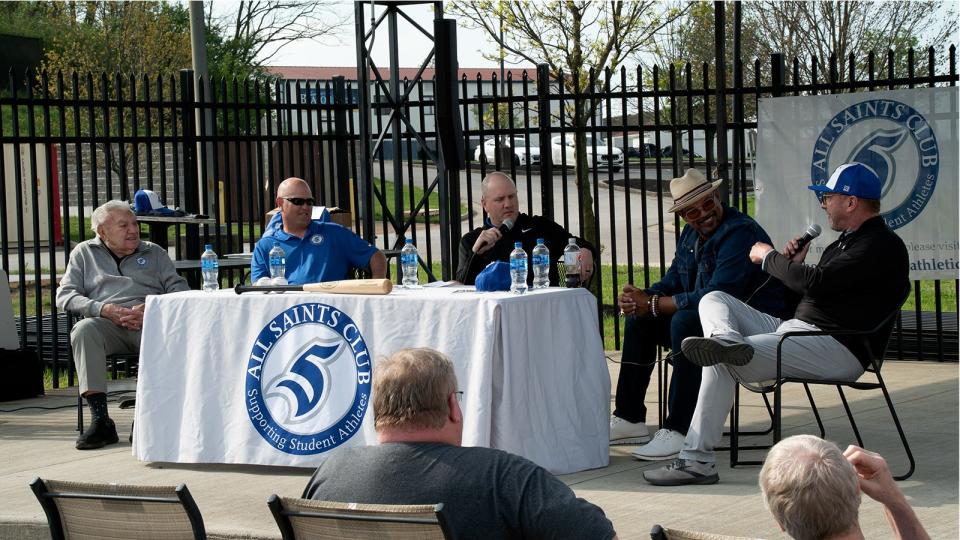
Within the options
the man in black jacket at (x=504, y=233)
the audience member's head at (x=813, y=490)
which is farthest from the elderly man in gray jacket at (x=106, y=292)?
the audience member's head at (x=813, y=490)

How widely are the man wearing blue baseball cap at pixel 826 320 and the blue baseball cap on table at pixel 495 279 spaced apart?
3.22 feet

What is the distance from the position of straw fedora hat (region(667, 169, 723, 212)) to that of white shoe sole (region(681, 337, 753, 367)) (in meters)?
1.09

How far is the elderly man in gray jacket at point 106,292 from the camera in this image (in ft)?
25.0

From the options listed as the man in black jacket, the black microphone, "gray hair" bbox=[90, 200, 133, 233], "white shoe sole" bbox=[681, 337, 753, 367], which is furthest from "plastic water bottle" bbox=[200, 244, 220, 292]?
the black microphone

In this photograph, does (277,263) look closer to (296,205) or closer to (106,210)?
(296,205)

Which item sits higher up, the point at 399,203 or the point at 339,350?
the point at 399,203

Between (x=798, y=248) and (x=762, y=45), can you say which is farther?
(x=762, y=45)

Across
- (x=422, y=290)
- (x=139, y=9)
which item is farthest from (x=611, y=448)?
(x=139, y=9)

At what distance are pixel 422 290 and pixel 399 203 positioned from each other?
4.29 m

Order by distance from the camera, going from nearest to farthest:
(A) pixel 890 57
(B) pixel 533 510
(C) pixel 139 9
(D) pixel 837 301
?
(B) pixel 533 510 → (D) pixel 837 301 → (A) pixel 890 57 → (C) pixel 139 9

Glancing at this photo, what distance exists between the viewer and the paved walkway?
5371 millimetres

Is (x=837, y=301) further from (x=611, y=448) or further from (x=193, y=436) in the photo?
(x=193, y=436)

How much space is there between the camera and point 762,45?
2292 cm

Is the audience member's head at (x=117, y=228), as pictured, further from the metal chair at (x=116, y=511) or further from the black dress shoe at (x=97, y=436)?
the metal chair at (x=116, y=511)
